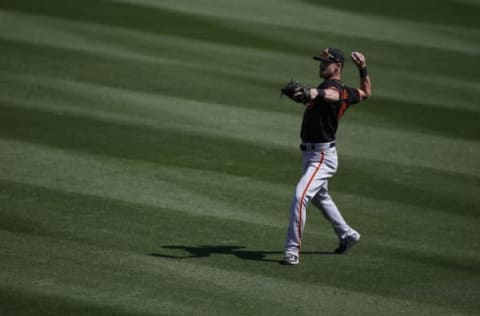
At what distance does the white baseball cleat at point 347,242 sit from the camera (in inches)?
348

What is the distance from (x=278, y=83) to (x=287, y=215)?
16.8 feet

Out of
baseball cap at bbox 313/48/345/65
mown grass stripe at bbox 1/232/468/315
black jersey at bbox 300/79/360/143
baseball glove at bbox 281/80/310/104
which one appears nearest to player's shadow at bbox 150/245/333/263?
mown grass stripe at bbox 1/232/468/315

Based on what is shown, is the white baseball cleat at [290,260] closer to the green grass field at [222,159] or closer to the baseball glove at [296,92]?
the green grass field at [222,159]

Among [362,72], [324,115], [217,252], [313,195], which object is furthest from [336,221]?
[362,72]

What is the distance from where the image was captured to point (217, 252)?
8703 millimetres

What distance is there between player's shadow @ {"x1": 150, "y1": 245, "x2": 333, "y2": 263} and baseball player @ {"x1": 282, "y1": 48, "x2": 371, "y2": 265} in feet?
0.91

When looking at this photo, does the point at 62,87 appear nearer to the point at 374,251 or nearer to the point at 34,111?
the point at 34,111

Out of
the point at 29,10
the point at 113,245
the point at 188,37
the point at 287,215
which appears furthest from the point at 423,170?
the point at 29,10

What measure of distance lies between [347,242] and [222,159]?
3.13 meters

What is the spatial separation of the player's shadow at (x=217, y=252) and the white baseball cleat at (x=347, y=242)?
114 mm

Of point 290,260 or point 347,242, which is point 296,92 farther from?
point 347,242

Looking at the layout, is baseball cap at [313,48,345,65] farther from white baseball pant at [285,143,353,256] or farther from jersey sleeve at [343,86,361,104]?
white baseball pant at [285,143,353,256]

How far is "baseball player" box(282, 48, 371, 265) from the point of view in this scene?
27.9 feet

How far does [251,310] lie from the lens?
284 inches
